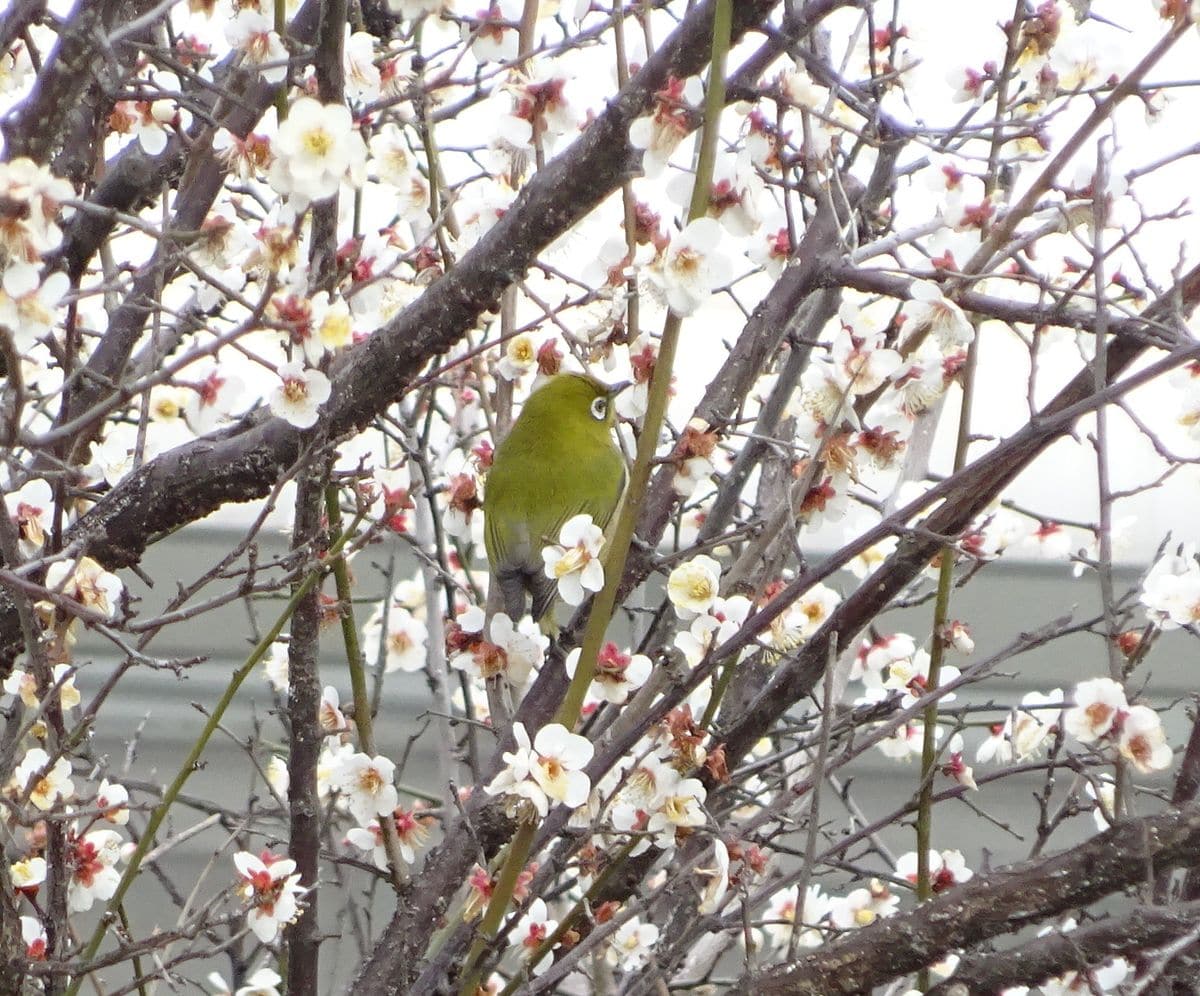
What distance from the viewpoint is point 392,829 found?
5.22 feet

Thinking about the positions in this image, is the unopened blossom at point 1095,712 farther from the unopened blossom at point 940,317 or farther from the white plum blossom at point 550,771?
the white plum blossom at point 550,771

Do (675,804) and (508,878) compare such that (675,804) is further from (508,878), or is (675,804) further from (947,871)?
(947,871)

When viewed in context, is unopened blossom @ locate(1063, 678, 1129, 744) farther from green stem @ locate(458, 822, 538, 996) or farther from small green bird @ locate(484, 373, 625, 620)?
small green bird @ locate(484, 373, 625, 620)

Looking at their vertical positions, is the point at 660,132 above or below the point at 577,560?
above

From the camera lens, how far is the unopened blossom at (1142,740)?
1232 millimetres

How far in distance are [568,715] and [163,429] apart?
3.48 ft

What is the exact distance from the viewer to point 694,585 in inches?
51.1

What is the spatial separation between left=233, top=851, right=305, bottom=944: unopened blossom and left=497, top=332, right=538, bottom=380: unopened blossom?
0.64 m

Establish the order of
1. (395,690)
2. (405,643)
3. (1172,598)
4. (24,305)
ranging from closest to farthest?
1. (24,305)
2. (1172,598)
3. (405,643)
4. (395,690)

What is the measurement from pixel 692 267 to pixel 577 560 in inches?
10.4

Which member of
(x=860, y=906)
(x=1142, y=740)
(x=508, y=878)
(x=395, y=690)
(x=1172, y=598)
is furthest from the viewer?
(x=395, y=690)

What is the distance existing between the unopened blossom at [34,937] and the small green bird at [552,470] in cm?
83

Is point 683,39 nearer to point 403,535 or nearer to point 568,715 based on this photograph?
point 568,715

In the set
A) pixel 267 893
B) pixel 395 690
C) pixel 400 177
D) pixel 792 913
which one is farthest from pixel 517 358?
pixel 395 690
